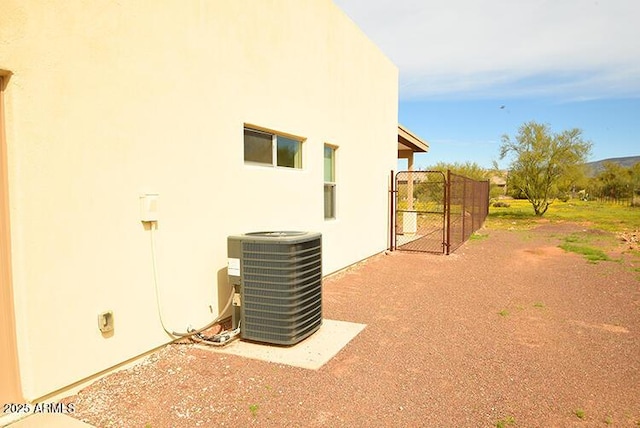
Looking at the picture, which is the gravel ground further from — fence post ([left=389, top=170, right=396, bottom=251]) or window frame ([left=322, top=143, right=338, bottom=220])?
fence post ([left=389, top=170, right=396, bottom=251])

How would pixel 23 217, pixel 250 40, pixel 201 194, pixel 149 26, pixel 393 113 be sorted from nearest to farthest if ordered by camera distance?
pixel 23 217, pixel 149 26, pixel 201 194, pixel 250 40, pixel 393 113

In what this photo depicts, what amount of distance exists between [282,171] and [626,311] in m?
5.46

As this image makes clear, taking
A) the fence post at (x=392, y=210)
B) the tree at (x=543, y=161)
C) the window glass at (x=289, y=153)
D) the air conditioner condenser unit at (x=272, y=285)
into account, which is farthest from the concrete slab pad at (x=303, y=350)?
the tree at (x=543, y=161)

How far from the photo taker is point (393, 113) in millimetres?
11805

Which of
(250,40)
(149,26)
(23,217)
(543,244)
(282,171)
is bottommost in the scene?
(543,244)

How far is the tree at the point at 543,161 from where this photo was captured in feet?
85.4

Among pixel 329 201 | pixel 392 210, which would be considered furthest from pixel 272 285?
pixel 392 210

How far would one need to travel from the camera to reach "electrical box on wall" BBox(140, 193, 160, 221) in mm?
3795

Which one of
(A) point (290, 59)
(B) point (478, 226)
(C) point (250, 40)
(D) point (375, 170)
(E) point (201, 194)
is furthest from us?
(B) point (478, 226)

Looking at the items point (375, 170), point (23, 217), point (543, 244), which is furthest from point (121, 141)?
point (543, 244)

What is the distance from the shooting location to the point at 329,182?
811 cm

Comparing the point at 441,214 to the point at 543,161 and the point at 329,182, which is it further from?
the point at 543,161

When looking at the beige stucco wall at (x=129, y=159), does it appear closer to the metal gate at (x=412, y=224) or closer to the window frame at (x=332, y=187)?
the window frame at (x=332, y=187)

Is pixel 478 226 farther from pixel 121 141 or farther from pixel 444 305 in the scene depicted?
pixel 121 141
